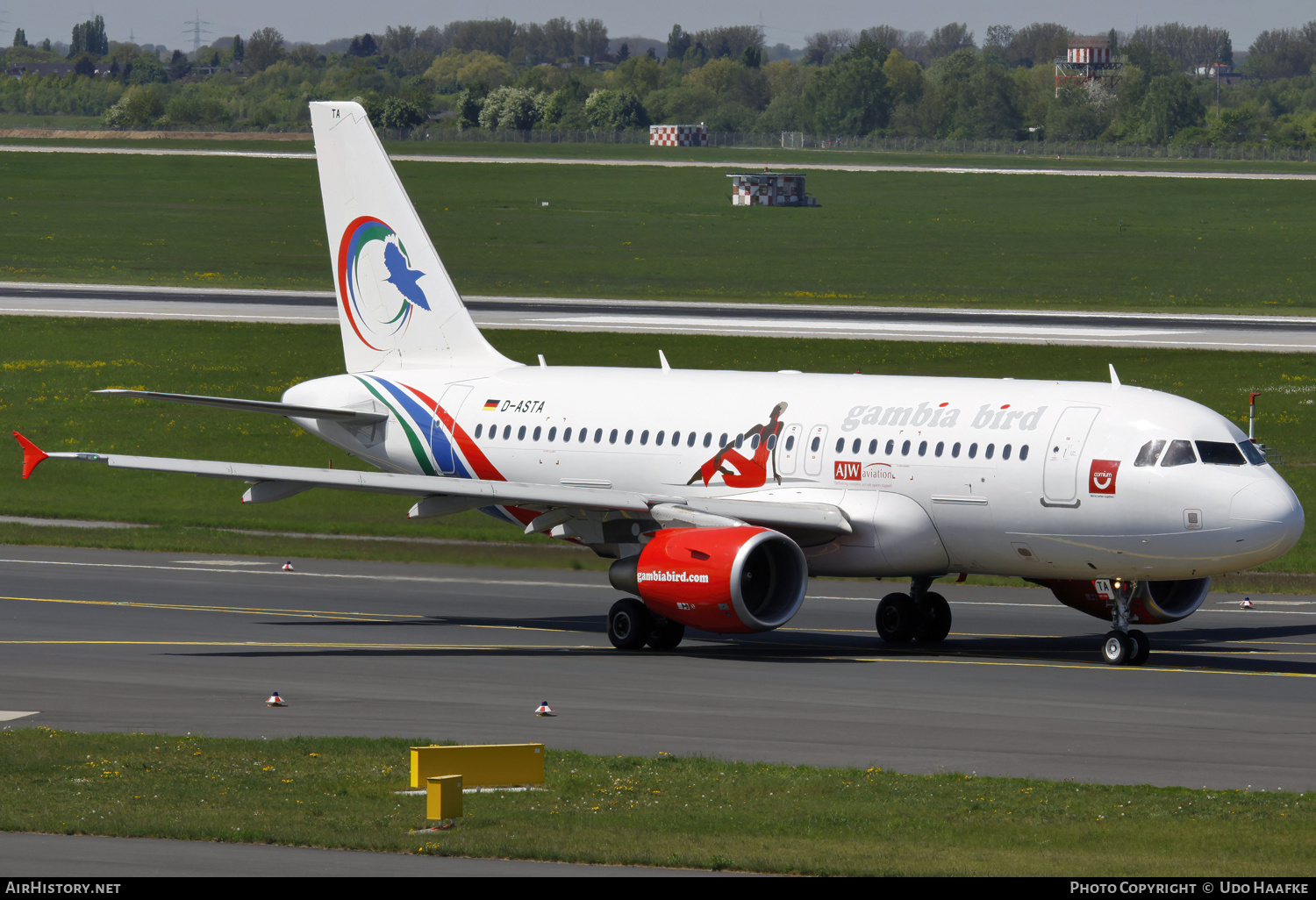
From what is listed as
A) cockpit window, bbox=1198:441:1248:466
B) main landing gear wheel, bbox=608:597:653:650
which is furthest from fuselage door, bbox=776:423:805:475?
cockpit window, bbox=1198:441:1248:466

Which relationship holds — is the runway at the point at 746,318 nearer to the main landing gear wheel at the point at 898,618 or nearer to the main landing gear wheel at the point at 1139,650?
the main landing gear wheel at the point at 898,618

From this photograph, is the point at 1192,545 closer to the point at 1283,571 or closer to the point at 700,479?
the point at 700,479

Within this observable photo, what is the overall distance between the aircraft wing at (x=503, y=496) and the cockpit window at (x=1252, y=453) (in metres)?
7.12

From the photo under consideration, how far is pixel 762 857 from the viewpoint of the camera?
17594mm

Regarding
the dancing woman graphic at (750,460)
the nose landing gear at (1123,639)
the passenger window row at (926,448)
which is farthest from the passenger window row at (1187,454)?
the dancing woman graphic at (750,460)

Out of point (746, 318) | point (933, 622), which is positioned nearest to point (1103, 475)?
point (933, 622)

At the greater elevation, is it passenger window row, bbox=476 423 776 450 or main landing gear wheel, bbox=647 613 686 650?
passenger window row, bbox=476 423 776 450

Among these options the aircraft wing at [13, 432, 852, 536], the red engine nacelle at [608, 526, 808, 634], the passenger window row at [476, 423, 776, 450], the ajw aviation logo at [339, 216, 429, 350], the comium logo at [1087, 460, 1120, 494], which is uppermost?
the ajw aviation logo at [339, 216, 429, 350]

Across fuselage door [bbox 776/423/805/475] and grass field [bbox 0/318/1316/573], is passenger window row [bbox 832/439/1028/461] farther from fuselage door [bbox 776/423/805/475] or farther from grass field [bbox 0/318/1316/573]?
grass field [bbox 0/318/1316/573]

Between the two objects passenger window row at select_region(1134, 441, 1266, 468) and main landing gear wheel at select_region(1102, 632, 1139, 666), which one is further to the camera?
main landing gear wheel at select_region(1102, 632, 1139, 666)

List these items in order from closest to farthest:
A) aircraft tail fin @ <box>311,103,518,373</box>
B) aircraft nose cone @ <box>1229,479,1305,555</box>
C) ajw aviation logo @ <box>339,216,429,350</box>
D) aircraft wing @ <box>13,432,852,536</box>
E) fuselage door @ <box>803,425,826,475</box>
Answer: aircraft nose cone @ <box>1229,479,1305,555</box> < aircraft wing @ <box>13,432,852,536</box> < fuselage door @ <box>803,425,826,475</box> < aircraft tail fin @ <box>311,103,518,373</box> < ajw aviation logo @ <box>339,216,429,350</box>

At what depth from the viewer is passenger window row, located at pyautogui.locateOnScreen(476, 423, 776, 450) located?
36250 millimetres

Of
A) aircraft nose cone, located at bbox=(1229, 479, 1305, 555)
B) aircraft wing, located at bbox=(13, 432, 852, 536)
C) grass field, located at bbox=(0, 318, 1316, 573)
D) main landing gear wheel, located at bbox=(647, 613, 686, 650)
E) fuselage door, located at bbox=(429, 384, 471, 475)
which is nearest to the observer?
aircraft nose cone, located at bbox=(1229, 479, 1305, 555)

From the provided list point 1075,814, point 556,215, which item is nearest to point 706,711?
point 1075,814
